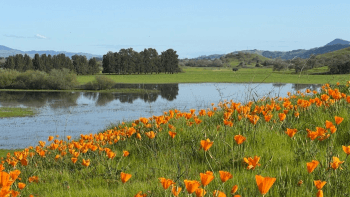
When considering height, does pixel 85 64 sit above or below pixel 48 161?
above

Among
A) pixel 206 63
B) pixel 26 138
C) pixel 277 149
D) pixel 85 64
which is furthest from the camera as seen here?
pixel 206 63

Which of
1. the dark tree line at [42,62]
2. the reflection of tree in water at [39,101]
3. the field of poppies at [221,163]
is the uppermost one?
the dark tree line at [42,62]

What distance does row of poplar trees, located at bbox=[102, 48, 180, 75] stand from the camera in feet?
288

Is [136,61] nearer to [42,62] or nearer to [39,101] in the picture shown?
[42,62]

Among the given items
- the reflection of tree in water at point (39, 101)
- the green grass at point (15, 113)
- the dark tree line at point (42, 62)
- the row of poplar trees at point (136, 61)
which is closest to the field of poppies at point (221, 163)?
the green grass at point (15, 113)

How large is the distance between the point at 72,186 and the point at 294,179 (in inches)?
84.1

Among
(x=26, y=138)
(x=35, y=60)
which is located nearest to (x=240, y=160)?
(x=26, y=138)

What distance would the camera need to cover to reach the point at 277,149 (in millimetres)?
3375

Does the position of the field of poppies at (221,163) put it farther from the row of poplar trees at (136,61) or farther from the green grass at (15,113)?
the row of poplar trees at (136,61)

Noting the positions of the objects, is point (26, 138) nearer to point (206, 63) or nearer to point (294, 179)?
point (294, 179)

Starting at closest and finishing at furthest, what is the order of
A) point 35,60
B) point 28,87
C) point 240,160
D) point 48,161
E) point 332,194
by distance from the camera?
point 332,194
point 240,160
point 48,161
point 28,87
point 35,60

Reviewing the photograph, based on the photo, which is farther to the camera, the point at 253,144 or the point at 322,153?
the point at 253,144

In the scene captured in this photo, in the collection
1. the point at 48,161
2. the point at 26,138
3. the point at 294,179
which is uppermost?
the point at 294,179

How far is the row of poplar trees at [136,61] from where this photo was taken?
87.7 meters
